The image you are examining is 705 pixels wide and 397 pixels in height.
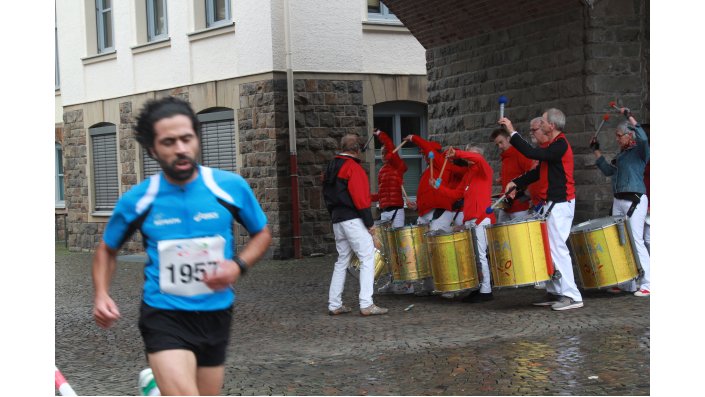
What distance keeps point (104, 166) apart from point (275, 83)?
6542 millimetres

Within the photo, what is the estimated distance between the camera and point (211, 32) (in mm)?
19578

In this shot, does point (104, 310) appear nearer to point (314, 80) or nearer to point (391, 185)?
point (391, 185)

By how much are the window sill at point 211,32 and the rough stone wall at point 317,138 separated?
167 cm

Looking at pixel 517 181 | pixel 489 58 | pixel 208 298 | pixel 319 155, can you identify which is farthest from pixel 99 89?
pixel 208 298

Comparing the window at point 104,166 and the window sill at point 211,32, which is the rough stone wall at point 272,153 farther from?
the window at point 104,166

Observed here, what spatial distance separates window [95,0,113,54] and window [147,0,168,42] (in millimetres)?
1633

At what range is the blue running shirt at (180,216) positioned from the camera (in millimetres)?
4512

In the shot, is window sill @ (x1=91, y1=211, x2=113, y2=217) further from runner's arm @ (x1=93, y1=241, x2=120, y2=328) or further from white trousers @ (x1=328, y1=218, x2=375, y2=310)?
runner's arm @ (x1=93, y1=241, x2=120, y2=328)

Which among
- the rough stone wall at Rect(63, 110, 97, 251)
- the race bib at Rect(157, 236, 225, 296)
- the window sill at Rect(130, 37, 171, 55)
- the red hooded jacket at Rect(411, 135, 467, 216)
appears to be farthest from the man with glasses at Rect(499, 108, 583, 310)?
the rough stone wall at Rect(63, 110, 97, 251)

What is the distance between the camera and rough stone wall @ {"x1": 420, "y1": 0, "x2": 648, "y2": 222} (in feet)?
42.3

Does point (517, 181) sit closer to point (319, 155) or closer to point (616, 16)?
point (616, 16)

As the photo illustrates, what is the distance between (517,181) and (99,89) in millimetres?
14005

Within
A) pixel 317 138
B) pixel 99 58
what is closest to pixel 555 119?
pixel 317 138

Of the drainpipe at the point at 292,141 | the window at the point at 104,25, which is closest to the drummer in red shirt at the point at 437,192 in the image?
the drainpipe at the point at 292,141
